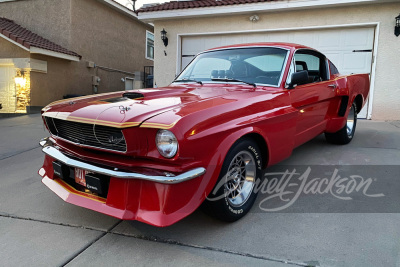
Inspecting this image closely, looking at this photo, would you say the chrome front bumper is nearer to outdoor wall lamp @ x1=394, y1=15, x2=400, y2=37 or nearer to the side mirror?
the side mirror

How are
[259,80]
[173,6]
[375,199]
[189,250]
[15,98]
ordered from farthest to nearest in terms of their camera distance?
[15,98]
[173,6]
[259,80]
[375,199]
[189,250]

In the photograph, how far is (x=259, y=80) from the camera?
3295mm

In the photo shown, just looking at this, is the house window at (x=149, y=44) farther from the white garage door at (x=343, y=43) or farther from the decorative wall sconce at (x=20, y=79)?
the white garage door at (x=343, y=43)

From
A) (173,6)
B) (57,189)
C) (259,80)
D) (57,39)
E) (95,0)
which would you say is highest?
(95,0)

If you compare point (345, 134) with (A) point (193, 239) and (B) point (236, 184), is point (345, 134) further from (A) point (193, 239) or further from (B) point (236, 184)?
(A) point (193, 239)

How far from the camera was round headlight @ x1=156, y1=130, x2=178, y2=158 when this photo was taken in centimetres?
202

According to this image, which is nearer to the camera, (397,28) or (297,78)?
(297,78)

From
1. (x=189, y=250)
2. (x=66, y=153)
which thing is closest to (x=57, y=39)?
(x=66, y=153)

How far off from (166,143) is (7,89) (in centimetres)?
1143

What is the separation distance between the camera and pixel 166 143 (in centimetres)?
203

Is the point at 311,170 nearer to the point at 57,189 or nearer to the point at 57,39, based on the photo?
the point at 57,189

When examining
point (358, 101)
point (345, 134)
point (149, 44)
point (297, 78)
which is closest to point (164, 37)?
point (358, 101)

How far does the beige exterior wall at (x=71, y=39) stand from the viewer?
36.9 ft

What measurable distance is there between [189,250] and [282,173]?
1.88 metres
